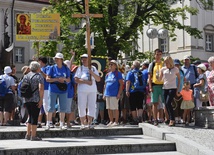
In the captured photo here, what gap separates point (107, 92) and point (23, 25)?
11050 millimetres

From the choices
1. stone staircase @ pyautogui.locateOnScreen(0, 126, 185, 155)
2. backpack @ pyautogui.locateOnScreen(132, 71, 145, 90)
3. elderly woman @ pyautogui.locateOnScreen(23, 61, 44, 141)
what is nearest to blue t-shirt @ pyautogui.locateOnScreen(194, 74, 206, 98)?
backpack @ pyautogui.locateOnScreen(132, 71, 145, 90)

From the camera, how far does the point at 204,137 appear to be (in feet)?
35.7


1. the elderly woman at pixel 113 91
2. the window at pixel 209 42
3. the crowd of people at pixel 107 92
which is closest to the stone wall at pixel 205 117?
the crowd of people at pixel 107 92

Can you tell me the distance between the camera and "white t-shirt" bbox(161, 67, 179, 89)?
12.8 m

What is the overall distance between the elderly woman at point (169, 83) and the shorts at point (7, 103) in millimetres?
4785

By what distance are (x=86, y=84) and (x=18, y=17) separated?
45.3 ft

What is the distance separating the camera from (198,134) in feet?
37.2

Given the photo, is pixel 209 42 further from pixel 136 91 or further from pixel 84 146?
pixel 84 146

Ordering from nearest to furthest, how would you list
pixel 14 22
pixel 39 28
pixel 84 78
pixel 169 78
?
pixel 84 78 < pixel 169 78 < pixel 39 28 < pixel 14 22

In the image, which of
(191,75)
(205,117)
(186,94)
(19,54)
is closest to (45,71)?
(186,94)

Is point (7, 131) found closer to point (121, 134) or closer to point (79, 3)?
point (121, 134)

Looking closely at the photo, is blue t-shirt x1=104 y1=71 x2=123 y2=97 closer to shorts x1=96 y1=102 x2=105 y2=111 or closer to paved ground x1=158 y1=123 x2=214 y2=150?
shorts x1=96 y1=102 x2=105 y2=111

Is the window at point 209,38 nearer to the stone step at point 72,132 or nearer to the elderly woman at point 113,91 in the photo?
the elderly woman at point 113,91

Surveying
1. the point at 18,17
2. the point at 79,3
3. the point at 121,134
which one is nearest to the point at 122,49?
the point at 79,3
